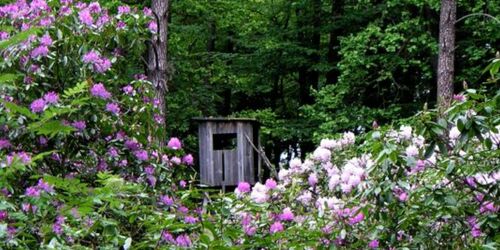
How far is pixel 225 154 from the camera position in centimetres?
1244

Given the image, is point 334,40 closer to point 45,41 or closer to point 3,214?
point 45,41

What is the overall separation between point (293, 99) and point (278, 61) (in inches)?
98.3

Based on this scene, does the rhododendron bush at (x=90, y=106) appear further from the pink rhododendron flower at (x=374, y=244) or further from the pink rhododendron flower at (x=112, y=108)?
the pink rhododendron flower at (x=374, y=244)

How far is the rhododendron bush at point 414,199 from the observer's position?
288cm

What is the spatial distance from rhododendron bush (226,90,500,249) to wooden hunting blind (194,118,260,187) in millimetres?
8470

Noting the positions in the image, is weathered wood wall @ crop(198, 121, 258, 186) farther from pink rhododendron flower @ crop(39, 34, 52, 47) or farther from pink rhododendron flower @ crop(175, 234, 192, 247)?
pink rhododendron flower @ crop(175, 234, 192, 247)

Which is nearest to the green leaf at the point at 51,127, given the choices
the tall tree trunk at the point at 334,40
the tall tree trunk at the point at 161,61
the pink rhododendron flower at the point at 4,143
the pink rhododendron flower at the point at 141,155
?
the pink rhododendron flower at the point at 4,143

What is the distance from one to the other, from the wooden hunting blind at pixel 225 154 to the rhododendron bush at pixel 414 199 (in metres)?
8.47

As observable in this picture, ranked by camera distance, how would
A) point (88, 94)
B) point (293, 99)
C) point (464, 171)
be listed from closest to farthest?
1. point (464, 171)
2. point (88, 94)
3. point (293, 99)

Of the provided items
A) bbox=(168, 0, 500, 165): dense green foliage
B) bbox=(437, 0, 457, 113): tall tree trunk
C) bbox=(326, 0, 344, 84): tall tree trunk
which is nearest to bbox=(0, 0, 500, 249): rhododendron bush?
bbox=(437, 0, 457, 113): tall tree trunk

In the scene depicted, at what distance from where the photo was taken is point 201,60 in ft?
50.6

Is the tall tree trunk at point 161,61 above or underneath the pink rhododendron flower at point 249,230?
above

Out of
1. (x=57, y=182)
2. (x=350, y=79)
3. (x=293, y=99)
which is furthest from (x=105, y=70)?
(x=293, y=99)

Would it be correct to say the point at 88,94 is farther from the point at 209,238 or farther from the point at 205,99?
the point at 205,99
